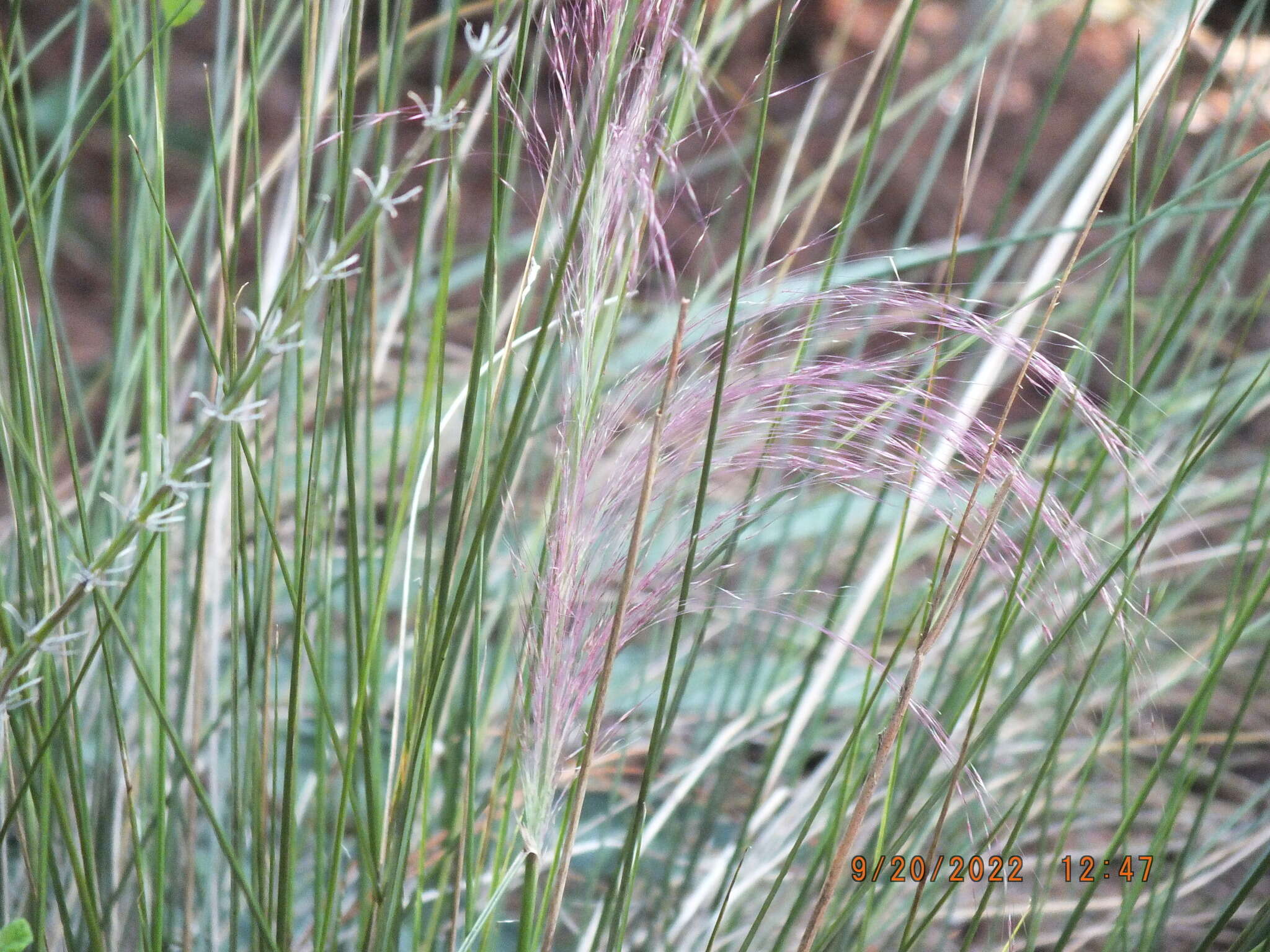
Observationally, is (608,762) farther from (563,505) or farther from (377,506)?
(563,505)

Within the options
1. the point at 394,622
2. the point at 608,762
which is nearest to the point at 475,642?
the point at 608,762

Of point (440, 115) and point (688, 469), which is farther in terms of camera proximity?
point (688, 469)

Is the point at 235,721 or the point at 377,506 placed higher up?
the point at 235,721
